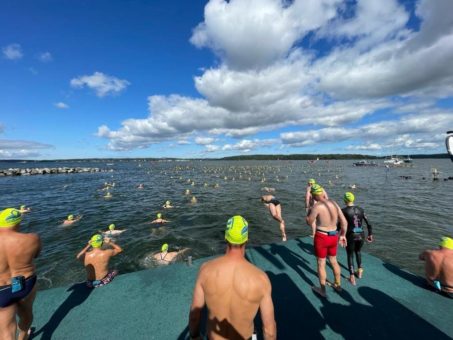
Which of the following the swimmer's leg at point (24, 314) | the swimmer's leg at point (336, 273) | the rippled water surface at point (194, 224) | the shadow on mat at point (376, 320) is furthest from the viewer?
the rippled water surface at point (194, 224)

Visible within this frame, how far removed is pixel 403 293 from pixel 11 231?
24.7 feet

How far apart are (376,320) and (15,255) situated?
6188 millimetres

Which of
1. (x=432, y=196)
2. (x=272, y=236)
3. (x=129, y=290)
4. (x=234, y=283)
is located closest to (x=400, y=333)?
(x=234, y=283)

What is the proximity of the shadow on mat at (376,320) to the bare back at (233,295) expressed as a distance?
9.47 ft

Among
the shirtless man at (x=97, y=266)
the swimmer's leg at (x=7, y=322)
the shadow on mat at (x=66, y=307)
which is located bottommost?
the shadow on mat at (x=66, y=307)

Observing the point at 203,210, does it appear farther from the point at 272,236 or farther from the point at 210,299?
the point at 210,299

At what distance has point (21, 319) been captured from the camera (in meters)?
3.36

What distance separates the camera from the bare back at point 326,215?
15.3 ft

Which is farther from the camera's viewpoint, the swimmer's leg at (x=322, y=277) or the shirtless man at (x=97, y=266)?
the shirtless man at (x=97, y=266)

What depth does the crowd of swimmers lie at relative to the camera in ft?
7.07

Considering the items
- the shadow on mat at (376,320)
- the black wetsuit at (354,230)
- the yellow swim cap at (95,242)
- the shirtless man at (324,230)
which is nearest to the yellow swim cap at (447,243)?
the black wetsuit at (354,230)

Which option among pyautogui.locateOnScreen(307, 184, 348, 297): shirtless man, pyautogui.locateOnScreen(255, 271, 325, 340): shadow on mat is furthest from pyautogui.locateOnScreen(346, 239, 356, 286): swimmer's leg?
pyautogui.locateOnScreen(255, 271, 325, 340): shadow on mat

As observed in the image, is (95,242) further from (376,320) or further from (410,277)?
(410,277)

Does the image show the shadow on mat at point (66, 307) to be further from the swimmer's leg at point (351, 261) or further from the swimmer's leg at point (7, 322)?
the swimmer's leg at point (351, 261)
